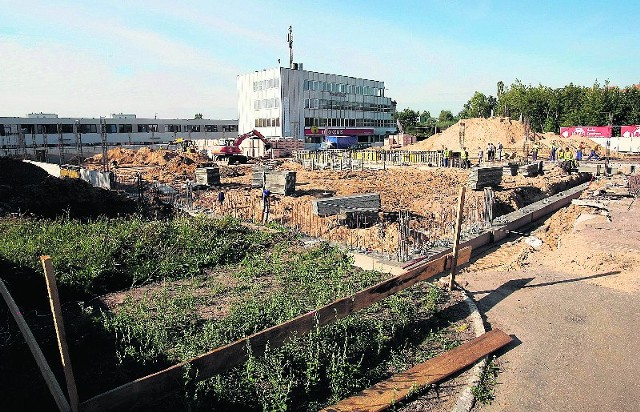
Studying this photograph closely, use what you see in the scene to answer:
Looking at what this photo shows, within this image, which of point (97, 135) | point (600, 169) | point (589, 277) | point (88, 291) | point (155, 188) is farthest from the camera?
point (97, 135)

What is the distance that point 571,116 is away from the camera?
62062 mm

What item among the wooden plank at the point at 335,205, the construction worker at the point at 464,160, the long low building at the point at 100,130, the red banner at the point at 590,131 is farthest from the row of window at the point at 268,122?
the wooden plank at the point at 335,205

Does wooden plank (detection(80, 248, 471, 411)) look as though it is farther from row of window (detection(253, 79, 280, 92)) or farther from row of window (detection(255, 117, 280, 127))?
row of window (detection(253, 79, 280, 92))

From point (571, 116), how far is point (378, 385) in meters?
68.3

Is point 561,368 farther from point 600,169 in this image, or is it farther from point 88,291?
point 600,169

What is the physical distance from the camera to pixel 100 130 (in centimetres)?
5834

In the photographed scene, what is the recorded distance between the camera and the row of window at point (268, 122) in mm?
59000

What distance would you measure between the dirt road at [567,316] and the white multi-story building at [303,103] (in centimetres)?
4898

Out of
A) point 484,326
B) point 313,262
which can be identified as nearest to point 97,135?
point 313,262

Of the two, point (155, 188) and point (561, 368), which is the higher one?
point (155, 188)

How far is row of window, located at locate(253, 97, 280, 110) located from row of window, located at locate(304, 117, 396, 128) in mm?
4707

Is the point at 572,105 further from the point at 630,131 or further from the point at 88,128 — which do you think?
the point at 88,128

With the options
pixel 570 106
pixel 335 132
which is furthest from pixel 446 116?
pixel 335 132

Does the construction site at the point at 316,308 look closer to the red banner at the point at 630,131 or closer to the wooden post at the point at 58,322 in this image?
the wooden post at the point at 58,322
